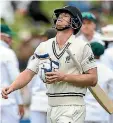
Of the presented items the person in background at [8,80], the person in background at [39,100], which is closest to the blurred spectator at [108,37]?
the person in background at [39,100]

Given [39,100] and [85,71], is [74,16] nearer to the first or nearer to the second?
[85,71]

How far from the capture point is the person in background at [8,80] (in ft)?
41.4

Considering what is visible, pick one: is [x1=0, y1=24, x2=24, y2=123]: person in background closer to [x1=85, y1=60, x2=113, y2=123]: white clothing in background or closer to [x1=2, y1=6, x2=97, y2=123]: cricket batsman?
[x1=85, y1=60, x2=113, y2=123]: white clothing in background

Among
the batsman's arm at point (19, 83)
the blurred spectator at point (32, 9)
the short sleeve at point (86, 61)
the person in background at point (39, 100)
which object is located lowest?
the blurred spectator at point (32, 9)

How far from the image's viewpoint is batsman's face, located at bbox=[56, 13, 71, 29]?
9.74 meters

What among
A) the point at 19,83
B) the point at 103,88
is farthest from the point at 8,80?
the point at 19,83

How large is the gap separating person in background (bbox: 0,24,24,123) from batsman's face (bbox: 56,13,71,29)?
9.46ft

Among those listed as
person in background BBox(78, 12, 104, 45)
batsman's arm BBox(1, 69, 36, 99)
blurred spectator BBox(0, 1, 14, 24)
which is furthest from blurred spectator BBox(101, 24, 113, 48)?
blurred spectator BBox(0, 1, 14, 24)

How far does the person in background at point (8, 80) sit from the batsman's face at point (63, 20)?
288 cm

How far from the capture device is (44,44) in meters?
9.84

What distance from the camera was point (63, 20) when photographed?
385 inches

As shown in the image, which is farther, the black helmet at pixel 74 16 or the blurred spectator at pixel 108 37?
the blurred spectator at pixel 108 37

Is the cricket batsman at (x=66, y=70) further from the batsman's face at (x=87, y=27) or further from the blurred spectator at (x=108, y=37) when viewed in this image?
the batsman's face at (x=87, y=27)

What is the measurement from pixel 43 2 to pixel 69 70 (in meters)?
14.0
